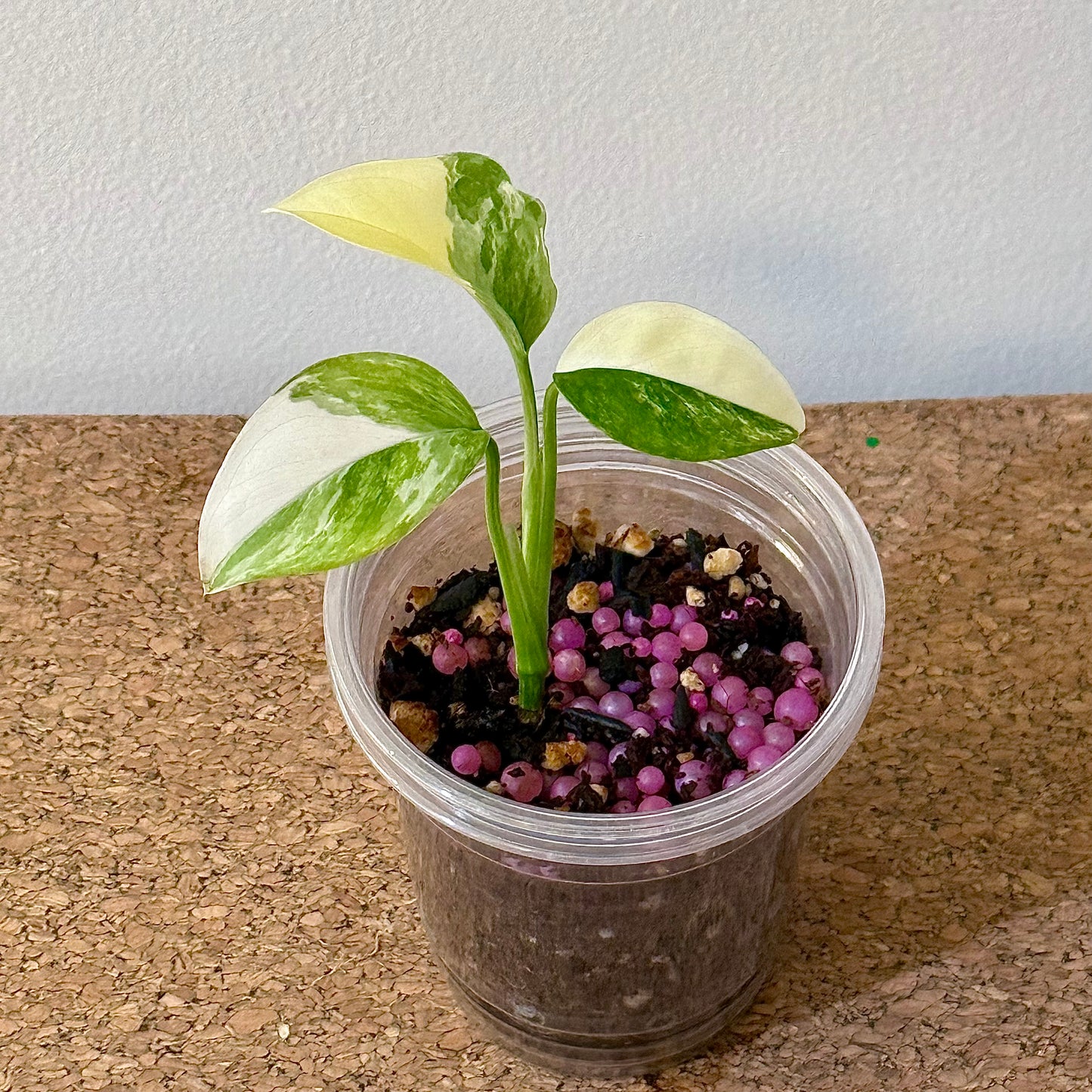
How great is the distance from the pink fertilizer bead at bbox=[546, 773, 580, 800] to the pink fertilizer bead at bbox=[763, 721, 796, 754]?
85 mm

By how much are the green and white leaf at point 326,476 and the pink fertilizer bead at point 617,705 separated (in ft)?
0.57

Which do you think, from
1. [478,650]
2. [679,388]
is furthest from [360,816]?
[679,388]

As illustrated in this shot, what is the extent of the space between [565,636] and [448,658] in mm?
56

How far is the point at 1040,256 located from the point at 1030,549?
203 mm

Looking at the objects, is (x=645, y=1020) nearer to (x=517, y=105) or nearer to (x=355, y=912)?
(x=355, y=912)

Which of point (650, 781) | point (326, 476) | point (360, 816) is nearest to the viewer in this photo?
point (326, 476)

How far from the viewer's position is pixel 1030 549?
928 mm

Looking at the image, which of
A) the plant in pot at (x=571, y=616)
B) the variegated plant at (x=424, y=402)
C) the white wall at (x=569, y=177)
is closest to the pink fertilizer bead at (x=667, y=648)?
the plant in pot at (x=571, y=616)

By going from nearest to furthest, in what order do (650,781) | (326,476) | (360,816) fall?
(326,476) → (650,781) → (360,816)

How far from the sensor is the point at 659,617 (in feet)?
2.05

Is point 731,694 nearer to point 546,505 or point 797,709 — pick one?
point 797,709

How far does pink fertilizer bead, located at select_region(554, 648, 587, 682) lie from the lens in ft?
2.00

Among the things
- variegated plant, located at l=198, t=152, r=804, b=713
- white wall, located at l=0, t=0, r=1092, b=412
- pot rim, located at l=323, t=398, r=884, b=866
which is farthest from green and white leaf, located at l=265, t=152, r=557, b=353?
white wall, located at l=0, t=0, r=1092, b=412

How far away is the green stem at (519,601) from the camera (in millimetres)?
504
